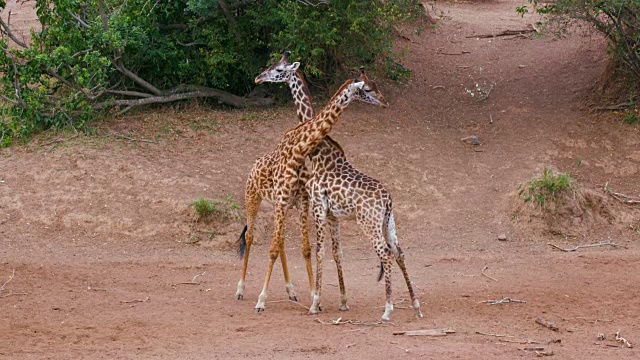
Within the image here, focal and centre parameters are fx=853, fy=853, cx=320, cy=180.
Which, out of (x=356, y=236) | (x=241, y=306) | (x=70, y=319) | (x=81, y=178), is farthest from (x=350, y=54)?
(x=70, y=319)

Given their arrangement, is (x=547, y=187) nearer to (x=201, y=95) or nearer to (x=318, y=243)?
(x=318, y=243)

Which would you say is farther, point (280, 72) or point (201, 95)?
point (201, 95)

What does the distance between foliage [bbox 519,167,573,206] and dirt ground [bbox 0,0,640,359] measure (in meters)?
0.39

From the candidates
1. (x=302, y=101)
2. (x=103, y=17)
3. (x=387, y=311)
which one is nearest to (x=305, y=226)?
(x=387, y=311)

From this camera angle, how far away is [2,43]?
528 inches

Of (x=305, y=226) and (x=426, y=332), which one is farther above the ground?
(x=305, y=226)

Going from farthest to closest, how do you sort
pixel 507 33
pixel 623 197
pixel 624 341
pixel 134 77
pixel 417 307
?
pixel 507 33
pixel 134 77
pixel 623 197
pixel 417 307
pixel 624 341

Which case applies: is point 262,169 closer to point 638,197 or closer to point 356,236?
point 356,236

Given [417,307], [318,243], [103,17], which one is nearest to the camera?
[417,307]

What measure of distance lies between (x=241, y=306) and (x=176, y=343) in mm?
1516

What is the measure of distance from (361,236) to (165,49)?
526 cm

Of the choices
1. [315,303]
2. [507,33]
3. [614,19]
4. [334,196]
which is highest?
[614,19]

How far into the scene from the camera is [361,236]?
12461 millimetres

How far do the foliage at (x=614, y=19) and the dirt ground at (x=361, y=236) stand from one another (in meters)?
1.01
